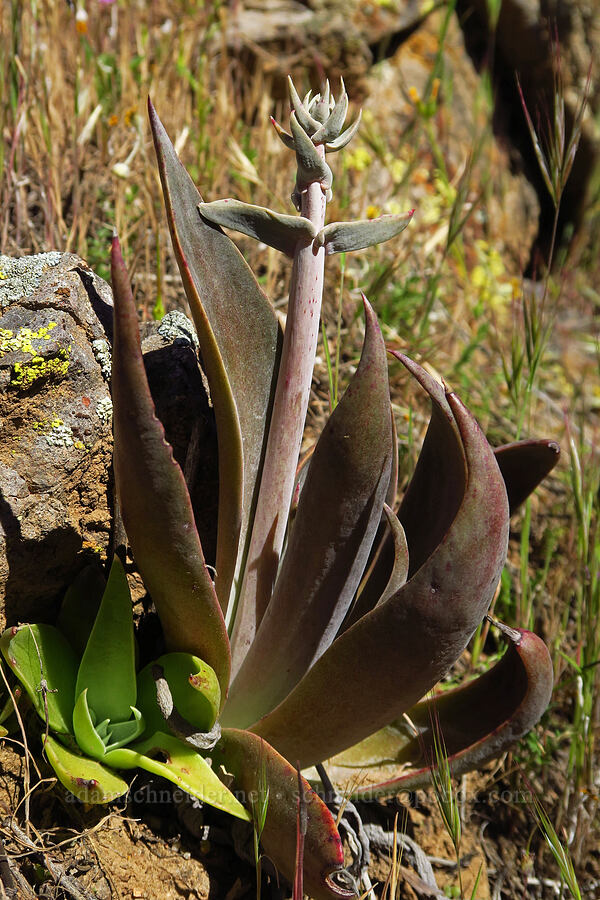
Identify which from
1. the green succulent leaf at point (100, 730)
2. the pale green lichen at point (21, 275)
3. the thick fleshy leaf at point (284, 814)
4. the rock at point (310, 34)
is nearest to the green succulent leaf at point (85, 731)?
the green succulent leaf at point (100, 730)

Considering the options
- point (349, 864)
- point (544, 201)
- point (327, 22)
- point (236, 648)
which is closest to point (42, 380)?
point (236, 648)

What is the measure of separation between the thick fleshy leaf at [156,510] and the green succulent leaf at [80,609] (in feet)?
0.54

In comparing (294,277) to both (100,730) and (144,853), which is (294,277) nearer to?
(100,730)

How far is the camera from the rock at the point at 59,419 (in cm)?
129

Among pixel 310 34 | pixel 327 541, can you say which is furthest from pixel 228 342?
pixel 310 34

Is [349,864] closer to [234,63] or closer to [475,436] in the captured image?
[475,436]

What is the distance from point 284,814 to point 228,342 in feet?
2.56

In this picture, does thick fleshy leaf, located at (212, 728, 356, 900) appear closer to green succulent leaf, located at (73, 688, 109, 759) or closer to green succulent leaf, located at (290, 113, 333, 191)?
green succulent leaf, located at (73, 688, 109, 759)

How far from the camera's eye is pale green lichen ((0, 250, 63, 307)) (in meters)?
1.34

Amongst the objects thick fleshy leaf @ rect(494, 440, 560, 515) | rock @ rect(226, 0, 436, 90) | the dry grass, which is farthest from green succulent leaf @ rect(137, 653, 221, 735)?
rock @ rect(226, 0, 436, 90)

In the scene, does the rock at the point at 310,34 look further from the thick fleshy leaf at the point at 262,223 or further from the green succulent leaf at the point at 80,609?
the green succulent leaf at the point at 80,609

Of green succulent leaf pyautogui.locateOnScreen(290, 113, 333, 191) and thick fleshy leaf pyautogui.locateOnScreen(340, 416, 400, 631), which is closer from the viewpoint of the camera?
green succulent leaf pyautogui.locateOnScreen(290, 113, 333, 191)

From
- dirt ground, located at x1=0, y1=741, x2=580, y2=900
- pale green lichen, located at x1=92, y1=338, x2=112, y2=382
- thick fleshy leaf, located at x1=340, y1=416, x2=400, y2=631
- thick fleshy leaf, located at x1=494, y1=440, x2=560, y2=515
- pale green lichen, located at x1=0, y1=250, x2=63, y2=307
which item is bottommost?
dirt ground, located at x1=0, y1=741, x2=580, y2=900

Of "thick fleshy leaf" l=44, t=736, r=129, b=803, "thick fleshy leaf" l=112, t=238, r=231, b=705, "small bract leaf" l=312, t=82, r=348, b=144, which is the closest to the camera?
"thick fleshy leaf" l=112, t=238, r=231, b=705
